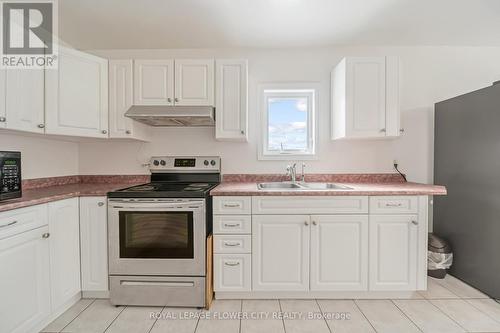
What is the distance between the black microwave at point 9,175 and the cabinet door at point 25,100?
24 cm

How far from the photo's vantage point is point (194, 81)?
7.47 feet

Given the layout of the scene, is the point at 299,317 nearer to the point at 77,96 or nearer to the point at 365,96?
the point at 365,96

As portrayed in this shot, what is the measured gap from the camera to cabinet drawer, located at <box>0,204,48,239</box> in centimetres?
137

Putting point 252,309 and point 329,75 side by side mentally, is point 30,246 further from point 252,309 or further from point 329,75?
point 329,75

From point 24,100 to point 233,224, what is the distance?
1.77m

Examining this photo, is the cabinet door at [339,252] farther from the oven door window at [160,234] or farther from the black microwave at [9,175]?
the black microwave at [9,175]

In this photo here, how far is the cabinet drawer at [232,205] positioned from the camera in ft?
6.39

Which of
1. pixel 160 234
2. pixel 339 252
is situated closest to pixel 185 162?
pixel 160 234

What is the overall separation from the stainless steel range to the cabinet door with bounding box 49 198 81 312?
0.91ft

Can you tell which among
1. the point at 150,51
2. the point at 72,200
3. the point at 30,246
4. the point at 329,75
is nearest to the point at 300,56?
the point at 329,75

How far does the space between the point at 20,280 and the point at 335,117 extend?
9.04 ft

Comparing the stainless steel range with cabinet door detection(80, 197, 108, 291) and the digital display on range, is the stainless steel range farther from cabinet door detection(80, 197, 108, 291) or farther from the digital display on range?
the digital display on range

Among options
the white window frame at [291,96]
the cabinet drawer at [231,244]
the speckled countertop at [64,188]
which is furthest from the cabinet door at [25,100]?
the white window frame at [291,96]

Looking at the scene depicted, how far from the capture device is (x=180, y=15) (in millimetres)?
2035
